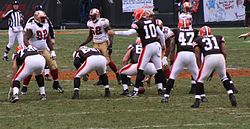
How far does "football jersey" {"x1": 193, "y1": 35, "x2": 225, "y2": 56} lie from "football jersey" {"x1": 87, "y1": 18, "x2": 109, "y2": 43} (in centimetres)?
361

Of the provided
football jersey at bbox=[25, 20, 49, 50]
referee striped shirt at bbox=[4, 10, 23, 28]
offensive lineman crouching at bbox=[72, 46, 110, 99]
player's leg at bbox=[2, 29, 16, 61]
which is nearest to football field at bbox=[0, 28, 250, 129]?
offensive lineman crouching at bbox=[72, 46, 110, 99]

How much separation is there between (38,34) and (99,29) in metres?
1.64

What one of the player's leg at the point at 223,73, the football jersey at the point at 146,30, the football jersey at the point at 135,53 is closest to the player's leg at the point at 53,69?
the football jersey at the point at 135,53

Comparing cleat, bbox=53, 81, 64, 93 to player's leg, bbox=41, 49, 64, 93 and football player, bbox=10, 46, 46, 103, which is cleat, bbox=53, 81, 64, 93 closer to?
player's leg, bbox=41, 49, 64, 93

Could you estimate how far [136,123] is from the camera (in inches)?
404

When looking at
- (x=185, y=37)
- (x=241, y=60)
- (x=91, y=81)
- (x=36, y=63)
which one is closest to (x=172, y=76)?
(x=185, y=37)

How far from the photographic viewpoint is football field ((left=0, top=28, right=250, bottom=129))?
1024 cm

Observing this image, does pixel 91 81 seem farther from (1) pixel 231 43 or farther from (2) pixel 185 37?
(1) pixel 231 43

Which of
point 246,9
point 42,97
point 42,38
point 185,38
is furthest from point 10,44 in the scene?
point 246,9

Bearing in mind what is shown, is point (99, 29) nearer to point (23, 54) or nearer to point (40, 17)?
point (40, 17)

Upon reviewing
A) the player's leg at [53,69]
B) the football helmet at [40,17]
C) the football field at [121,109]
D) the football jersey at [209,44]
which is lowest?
the football field at [121,109]

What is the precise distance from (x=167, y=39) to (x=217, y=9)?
20.3 m

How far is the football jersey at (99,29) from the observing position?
1520 cm

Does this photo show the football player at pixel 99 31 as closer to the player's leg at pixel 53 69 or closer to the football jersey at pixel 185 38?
the player's leg at pixel 53 69
